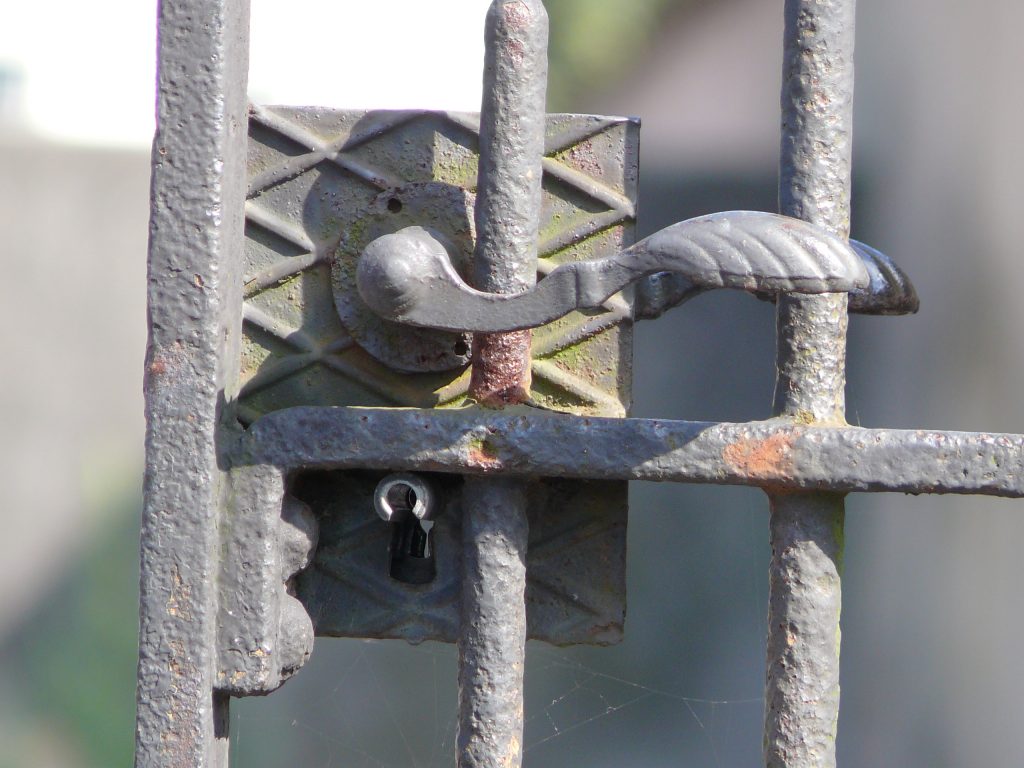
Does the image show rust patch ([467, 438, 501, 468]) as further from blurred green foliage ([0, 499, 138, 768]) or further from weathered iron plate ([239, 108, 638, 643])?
blurred green foliage ([0, 499, 138, 768])

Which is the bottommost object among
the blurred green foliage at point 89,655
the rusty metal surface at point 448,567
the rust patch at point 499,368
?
the blurred green foliage at point 89,655

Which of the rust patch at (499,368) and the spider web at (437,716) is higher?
the rust patch at (499,368)

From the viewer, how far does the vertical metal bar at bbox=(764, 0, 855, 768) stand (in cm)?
47

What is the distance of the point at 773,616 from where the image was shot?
1.58 feet

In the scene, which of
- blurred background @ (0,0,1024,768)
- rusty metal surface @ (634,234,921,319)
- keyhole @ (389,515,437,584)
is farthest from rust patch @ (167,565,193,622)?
blurred background @ (0,0,1024,768)

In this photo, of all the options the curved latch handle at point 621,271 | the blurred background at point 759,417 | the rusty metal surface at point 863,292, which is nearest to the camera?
the curved latch handle at point 621,271

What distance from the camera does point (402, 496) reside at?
1.70 feet

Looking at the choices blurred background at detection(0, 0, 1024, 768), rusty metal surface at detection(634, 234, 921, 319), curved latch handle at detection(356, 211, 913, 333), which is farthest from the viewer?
blurred background at detection(0, 0, 1024, 768)

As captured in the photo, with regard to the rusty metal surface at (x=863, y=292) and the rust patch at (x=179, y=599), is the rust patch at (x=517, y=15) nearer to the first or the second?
the rusty metal surface at (x=863, y=292)

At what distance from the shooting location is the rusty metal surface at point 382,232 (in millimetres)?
519

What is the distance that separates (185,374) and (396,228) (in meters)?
0.12

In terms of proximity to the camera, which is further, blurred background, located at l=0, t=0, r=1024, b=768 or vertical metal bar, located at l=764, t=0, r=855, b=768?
blurred background, located at l=0, t=0, r=1024, b=768


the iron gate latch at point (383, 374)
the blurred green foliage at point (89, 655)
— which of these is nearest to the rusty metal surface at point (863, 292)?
the iron gate latch at point (383, 374)

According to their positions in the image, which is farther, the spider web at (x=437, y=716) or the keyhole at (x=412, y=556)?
the spider web at (x=437, y=716)
